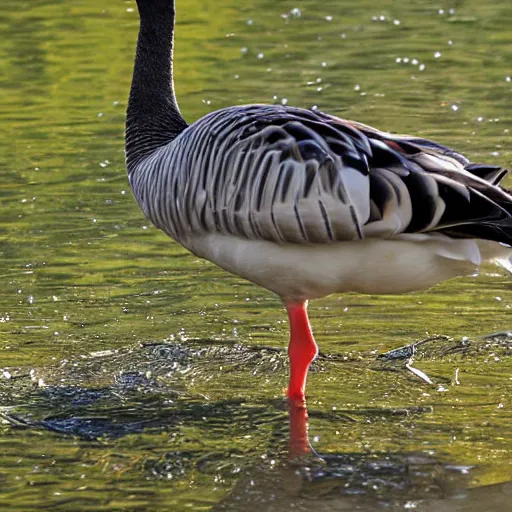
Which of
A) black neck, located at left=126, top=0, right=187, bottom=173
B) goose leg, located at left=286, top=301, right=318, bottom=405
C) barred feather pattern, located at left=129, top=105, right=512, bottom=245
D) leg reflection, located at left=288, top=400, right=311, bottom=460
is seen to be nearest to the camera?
barred feather pattern, located at left=129, top=105, right=512, bottom=245

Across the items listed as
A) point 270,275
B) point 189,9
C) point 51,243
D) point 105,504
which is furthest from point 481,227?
→ point 189,9

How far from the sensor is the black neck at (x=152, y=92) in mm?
7188

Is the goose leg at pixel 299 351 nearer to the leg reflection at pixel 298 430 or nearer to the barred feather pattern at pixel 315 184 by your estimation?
the leg reflection at pixel 298 430

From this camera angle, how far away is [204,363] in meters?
7.05

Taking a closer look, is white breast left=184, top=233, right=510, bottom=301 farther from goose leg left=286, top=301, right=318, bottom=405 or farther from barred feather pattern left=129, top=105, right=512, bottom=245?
goose leg left=286, top=301, right=318, bottom=405

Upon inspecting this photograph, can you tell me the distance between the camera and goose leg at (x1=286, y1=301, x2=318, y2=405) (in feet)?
21.4

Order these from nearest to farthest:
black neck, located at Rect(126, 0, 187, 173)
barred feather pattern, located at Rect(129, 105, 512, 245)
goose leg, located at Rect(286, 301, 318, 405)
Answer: barred feather pattern, located at Rect(129, 105, 512, 245), goose leg, located at Rect(286, 301, 318, 405), black neck, located at Rect(126, 0, 187, 173)

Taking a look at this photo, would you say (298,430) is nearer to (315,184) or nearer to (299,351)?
(299,351)

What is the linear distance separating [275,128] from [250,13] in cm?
1229

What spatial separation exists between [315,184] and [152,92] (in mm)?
1818

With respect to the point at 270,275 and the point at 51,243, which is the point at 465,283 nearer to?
the point at 270,275

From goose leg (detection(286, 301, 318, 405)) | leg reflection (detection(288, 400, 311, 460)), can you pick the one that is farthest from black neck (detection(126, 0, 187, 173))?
leg reflection (detection(288, 400, 311, 460))

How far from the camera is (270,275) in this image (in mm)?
6203

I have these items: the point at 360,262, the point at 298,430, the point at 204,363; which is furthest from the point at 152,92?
the point at 298,430
